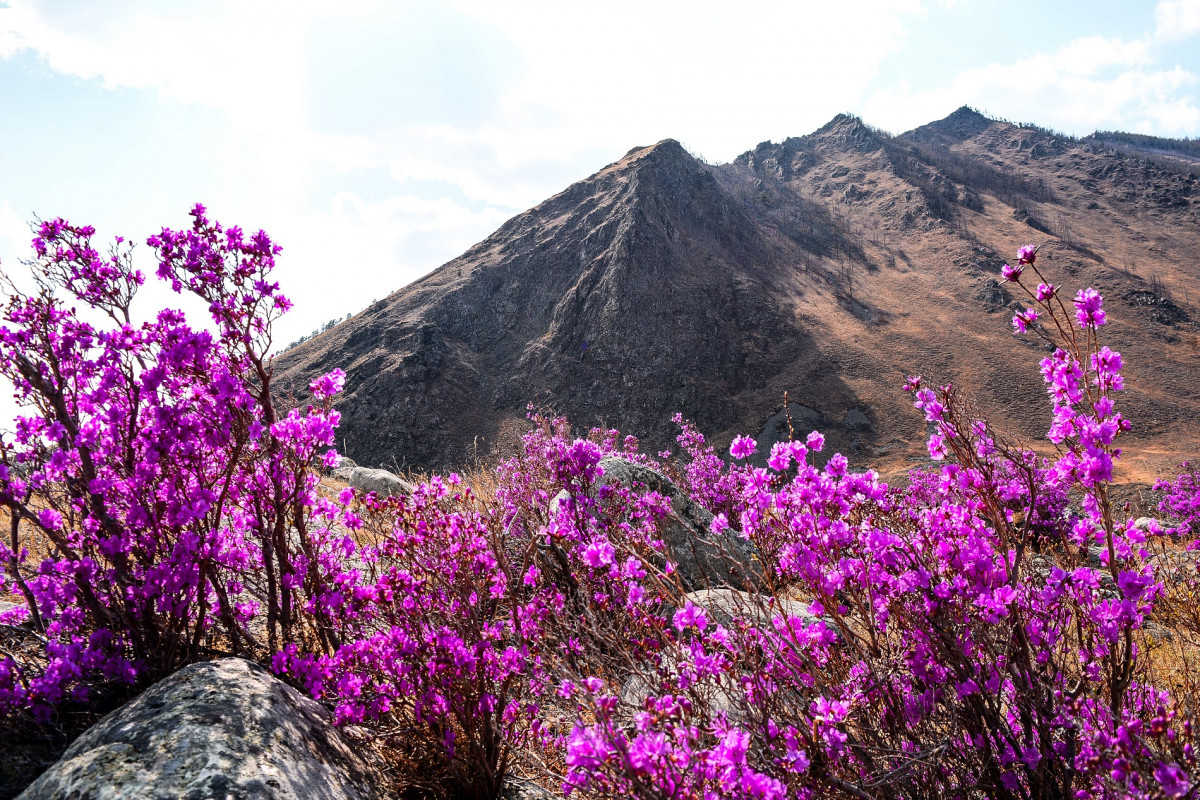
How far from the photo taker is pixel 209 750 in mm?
1896

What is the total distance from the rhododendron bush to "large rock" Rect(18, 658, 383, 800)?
13.6 inches

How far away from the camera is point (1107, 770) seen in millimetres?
1750

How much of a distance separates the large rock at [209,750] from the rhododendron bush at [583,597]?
1.14 ft

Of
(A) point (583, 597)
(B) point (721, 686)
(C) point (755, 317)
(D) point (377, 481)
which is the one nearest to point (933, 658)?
(B) point (721, 686)

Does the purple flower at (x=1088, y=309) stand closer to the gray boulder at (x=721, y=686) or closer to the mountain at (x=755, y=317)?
the gray boulder at (x=721, y=686)

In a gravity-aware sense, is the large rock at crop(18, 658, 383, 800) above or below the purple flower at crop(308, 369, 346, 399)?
below

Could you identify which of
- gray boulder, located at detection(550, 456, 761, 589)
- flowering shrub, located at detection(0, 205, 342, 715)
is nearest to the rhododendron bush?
flowering shrub, located at detection(0, 205, 342, 715)

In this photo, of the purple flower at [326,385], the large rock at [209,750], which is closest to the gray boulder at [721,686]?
the large rock at [209,750]

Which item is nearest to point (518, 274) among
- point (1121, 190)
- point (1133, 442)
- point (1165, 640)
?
point (1133, 442)

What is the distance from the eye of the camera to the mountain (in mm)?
36188

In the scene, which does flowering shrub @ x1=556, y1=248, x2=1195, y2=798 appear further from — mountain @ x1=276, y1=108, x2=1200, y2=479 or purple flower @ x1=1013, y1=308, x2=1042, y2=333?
mountain @ x1=276, y1=108, x2=1200, y2=479

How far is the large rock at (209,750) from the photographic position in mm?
1766

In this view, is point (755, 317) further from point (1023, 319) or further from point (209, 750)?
point (209, 750)

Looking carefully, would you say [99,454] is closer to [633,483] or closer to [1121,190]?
[633,483]
